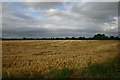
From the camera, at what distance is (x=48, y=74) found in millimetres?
9945

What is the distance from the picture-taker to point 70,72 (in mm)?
10125

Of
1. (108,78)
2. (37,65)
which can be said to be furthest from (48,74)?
(108,78)

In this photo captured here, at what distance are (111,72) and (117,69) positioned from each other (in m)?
0.93

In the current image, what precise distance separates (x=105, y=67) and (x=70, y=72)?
210 cm

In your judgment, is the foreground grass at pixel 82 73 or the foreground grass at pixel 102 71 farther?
the foreground grass at pixel 102 71

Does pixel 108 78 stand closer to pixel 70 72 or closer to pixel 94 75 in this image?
pixel 94 75

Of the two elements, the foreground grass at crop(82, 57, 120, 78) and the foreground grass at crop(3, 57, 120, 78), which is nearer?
the foreground grass at crop(3, 57, 120, 78)

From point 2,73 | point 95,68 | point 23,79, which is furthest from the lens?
point 95,68

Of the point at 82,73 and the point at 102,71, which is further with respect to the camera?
the point at 102,71

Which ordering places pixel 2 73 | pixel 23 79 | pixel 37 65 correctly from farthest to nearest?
pixel 37 65 < pixel 2 73 < pixel 23 79

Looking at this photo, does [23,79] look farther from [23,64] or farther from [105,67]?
[105,67]

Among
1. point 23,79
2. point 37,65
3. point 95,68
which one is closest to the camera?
point 23,79

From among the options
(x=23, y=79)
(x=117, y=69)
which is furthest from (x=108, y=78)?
(x=23, y=79)

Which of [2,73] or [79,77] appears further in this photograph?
[2,73]
